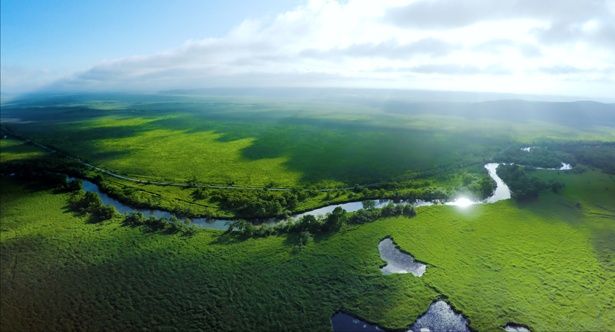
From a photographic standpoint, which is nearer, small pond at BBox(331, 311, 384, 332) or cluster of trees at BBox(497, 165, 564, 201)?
small pond at BBox(331, 311, 384, 332)

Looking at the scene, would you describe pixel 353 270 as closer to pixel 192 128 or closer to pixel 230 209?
pixel 230 209

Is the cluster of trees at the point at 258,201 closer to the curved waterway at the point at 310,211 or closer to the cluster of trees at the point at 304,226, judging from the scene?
the curved waterway at the point at 310,211

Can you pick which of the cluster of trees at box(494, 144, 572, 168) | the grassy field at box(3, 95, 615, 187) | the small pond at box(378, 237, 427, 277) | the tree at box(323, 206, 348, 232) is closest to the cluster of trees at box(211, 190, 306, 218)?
the grassy field at box(3, 95, 615, 187)

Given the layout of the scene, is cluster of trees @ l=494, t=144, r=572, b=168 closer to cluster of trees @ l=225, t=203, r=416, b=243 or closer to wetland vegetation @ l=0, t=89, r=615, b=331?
wetland vegetation @ l=0, t=89, r=615, b=331

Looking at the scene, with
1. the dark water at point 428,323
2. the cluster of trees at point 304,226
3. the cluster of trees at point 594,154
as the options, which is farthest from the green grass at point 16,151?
the cluster of trees at point 594,154

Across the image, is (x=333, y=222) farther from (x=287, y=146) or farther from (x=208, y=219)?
(x=287, y=146)

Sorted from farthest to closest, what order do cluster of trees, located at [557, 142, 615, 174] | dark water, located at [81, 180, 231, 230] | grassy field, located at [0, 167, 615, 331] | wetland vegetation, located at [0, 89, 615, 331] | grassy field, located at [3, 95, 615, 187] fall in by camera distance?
cluster of trees, located at [557, 142, 615, 174], grassy field, located at [3, 95, 615, 187], dark water, located at [81, 180, 231, 230], wetland vegetation, located at [0, 89, 615, 331], grassy field, located at [0, 167, 615, 331]
